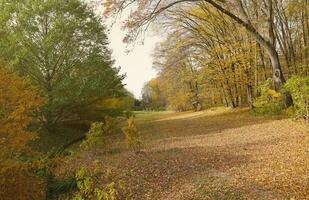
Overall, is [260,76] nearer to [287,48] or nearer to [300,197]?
[287,48]

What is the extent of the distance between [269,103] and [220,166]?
1070 cm

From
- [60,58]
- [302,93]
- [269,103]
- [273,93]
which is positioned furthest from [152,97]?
[302,93]

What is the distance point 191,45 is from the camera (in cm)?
2661

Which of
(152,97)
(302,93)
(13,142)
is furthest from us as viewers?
(152,97)

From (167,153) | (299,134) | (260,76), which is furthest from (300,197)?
(260,76)

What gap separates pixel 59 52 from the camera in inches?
650

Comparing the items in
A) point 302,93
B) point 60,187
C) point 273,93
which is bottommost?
point 60,187

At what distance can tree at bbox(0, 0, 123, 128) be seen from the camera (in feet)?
49.4

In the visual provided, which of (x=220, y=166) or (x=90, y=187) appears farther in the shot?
(x=220, y=166)

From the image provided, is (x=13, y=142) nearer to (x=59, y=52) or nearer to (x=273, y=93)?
(x=59, y=52)

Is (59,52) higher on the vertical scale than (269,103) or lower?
higher

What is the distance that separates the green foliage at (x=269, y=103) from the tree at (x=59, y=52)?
779 cm

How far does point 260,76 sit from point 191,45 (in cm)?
621

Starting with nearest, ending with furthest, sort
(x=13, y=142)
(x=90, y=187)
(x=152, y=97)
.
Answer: (x=13, y=142) → (x=90, y=187) → (x=152, y=97)
